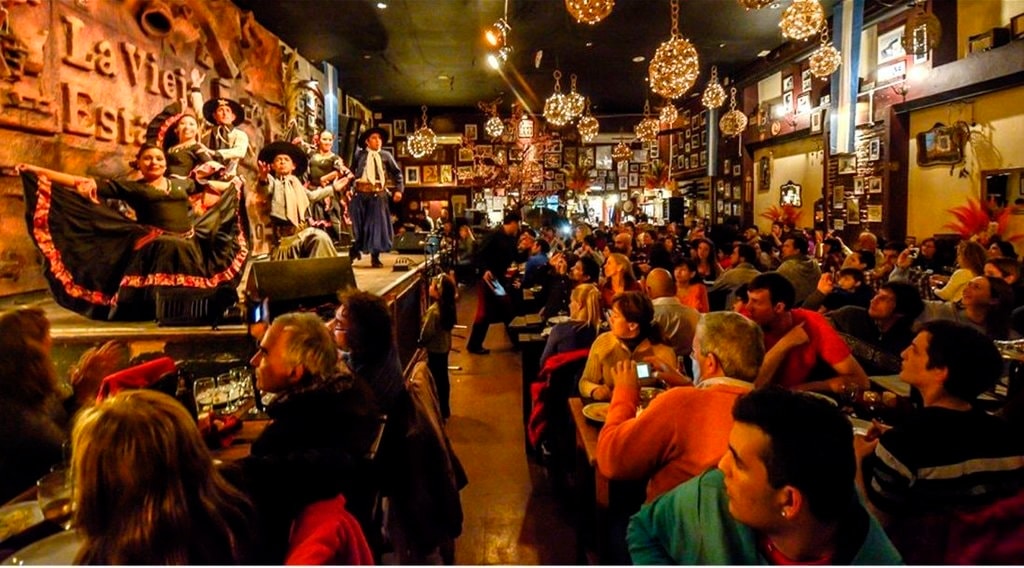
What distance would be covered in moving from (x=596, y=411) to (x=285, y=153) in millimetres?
5566

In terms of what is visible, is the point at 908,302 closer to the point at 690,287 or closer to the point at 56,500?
the point at 690,287

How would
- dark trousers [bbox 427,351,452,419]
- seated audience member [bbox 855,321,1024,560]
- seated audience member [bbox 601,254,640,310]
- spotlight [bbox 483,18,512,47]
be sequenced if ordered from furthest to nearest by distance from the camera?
spotlight [bbox 483,18,512,47] < dark trousers [bbox 427,351,452,419] < seated audience member [bbox 601,254,640,310] < seated audience member [bbox 855,321,1024,560]

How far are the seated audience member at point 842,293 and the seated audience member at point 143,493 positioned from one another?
4.50 meters

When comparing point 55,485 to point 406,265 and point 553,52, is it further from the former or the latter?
Answer: point 553,52

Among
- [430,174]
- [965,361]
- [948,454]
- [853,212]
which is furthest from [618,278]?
[430,174]

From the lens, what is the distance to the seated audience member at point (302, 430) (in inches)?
57.4

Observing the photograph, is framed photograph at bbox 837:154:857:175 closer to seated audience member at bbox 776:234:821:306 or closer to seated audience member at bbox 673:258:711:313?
seated audience member at bbox 776:234:821:306

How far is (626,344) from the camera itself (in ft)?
9.82

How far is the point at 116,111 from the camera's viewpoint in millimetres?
5469

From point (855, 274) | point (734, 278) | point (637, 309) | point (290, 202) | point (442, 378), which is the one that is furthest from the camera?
point (290, 202)

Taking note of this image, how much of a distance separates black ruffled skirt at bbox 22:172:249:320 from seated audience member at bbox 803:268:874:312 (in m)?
4.27

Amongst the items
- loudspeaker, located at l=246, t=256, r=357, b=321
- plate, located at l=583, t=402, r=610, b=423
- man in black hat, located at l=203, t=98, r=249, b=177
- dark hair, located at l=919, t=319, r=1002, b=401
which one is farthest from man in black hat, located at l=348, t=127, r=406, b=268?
dark hair, located at l=919, t=319, r=1002, b=401

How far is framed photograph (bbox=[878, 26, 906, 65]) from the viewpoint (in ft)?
27.8

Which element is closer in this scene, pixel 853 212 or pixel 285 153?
pixel 285 153
